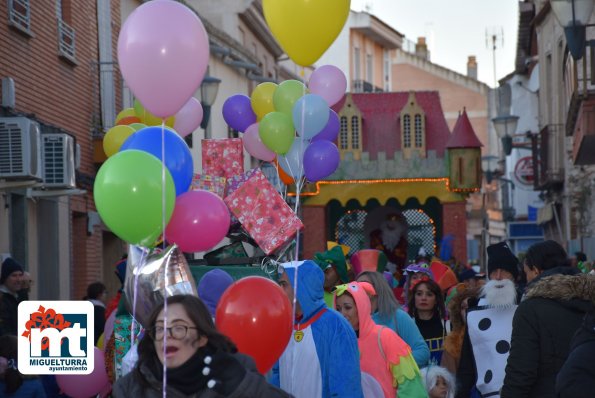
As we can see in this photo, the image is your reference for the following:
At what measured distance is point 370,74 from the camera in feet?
196

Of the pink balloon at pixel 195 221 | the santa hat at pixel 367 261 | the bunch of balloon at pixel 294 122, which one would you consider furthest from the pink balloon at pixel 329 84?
the pink balloon at pixel 195 221

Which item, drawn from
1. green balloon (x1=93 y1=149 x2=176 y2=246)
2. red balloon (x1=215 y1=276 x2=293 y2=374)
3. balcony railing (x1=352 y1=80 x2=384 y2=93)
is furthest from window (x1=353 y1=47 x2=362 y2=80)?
red balloon (x1=215 y1=276 x2=293 y2=374)

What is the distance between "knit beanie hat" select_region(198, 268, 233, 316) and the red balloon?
5.79ft

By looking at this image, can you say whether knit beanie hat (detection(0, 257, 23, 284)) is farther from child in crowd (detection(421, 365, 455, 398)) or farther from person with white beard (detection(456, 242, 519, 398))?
person with white beard (detection(456, 242, 519, 398))

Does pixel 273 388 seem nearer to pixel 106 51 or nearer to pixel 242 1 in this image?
pixel 106 51

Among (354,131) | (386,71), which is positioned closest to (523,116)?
(386,71)

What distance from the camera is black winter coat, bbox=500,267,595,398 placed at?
686 cm

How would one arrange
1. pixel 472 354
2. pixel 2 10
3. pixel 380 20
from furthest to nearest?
pixel 380 20, pixel 2 10, pixel 472 354

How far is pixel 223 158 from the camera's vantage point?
10.4 metres

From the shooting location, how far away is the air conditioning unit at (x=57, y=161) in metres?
15.6

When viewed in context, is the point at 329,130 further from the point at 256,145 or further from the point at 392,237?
the point at 392,237

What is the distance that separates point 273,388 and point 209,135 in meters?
25.1

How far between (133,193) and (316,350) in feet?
6.41

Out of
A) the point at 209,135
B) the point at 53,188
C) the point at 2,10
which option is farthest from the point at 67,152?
the point at 209,135
